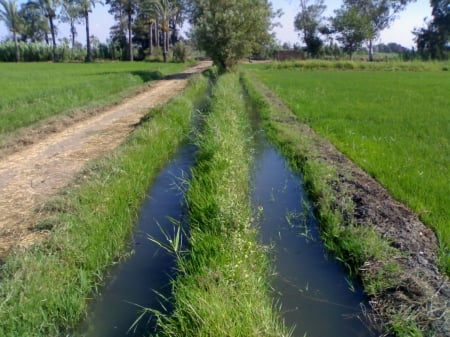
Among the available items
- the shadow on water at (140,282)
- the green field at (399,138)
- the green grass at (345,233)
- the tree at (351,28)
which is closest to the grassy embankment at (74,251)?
the shadow on water at (140,282)

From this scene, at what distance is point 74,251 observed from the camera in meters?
3.87


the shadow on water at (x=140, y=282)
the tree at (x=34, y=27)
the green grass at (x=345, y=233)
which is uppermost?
the tree at (x=34, y=27)

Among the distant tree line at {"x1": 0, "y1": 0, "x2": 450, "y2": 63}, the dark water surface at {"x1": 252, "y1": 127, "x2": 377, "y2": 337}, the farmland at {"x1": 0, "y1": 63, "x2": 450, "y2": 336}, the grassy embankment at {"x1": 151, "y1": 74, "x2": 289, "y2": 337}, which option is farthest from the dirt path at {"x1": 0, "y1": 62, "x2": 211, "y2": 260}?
the distant tree line at {"x1": 0, "y1": 0, "x2": 450, "y2": 63}

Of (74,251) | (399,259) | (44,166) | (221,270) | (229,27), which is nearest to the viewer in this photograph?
(221,270)

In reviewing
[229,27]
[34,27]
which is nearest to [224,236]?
[229,27]

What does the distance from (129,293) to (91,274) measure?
1.36 feet

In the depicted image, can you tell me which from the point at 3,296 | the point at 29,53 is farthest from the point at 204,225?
the point at 29,53

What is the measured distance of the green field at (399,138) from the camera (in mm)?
4938

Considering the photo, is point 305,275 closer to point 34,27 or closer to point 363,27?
point 363,27

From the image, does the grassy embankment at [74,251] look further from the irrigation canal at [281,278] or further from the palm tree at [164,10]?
the palm tree at [164,10]

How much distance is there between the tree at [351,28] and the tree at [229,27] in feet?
84.5

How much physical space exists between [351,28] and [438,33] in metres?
11.1

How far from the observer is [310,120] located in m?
10.9

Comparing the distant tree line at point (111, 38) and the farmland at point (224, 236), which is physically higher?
the distant tree line at point (111, 38)
